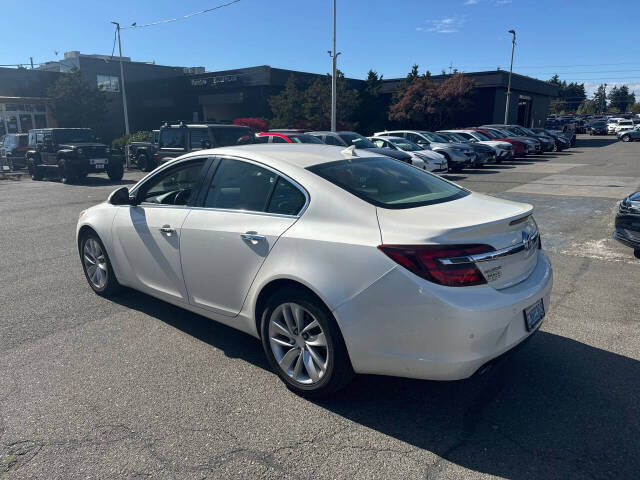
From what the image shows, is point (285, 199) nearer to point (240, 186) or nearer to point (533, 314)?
point (240, 186)

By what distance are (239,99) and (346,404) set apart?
→ 118ft

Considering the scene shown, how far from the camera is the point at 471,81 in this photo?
1448 inches

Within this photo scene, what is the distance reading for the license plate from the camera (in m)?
3.00

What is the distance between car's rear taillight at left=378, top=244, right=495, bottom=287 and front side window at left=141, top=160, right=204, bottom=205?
211 cm

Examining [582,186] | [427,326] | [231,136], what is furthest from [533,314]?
[582,186]

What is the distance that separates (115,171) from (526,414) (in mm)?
17792

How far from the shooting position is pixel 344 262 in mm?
2906

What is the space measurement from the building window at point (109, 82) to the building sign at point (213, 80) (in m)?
9.64

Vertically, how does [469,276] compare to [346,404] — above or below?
above

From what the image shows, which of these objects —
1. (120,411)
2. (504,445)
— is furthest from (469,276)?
(120,411)

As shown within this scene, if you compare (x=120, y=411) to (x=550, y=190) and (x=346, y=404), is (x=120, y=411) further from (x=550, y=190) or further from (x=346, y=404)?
(x=550, y=190)

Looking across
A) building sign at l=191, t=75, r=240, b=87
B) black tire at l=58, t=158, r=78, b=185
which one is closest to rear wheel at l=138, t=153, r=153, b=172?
black tire at l=58, t=158, r=78, b=185

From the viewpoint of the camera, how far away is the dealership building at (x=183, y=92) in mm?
35906

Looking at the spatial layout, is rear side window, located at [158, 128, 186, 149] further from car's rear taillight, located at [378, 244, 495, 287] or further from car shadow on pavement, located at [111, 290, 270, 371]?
car's rear taillight, located at [378, 244, 495, 287]
